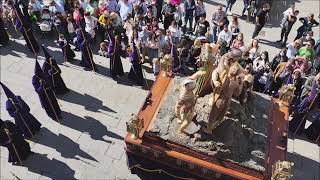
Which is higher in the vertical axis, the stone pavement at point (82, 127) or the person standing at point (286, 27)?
the person standing at point (286, 27)

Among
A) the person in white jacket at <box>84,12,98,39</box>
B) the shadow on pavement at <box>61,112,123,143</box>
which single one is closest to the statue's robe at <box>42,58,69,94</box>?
the shadow on pavement at <box>61,112,123,143</box>

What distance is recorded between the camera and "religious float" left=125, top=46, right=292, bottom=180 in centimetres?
1108

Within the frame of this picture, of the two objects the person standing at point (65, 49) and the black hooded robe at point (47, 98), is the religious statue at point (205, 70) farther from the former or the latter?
the person standing at point (65, 49)

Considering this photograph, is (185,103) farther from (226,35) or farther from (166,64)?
(226,35)

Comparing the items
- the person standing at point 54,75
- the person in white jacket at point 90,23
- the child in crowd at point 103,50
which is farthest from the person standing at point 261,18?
the person standing at point 54,75

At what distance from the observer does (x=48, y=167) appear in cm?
1300

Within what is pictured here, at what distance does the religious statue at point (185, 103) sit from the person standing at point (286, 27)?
704 cm

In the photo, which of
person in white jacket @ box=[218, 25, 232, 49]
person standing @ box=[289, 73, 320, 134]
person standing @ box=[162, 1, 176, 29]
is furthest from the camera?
person standing @ box=[162, 1, 176, 29]

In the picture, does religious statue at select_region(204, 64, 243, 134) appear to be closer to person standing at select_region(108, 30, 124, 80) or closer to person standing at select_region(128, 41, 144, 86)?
person standing at select_region(128, 41, 144, 86)

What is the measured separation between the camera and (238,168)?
11070mm

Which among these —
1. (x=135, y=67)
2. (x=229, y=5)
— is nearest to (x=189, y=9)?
(x=229, y=5)

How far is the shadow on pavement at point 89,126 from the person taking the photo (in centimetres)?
1389

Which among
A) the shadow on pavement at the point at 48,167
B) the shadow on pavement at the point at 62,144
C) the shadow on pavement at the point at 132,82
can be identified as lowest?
the shadow on pavement at the point at 48,167

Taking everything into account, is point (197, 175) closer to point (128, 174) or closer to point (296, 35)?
point (128, 174)
